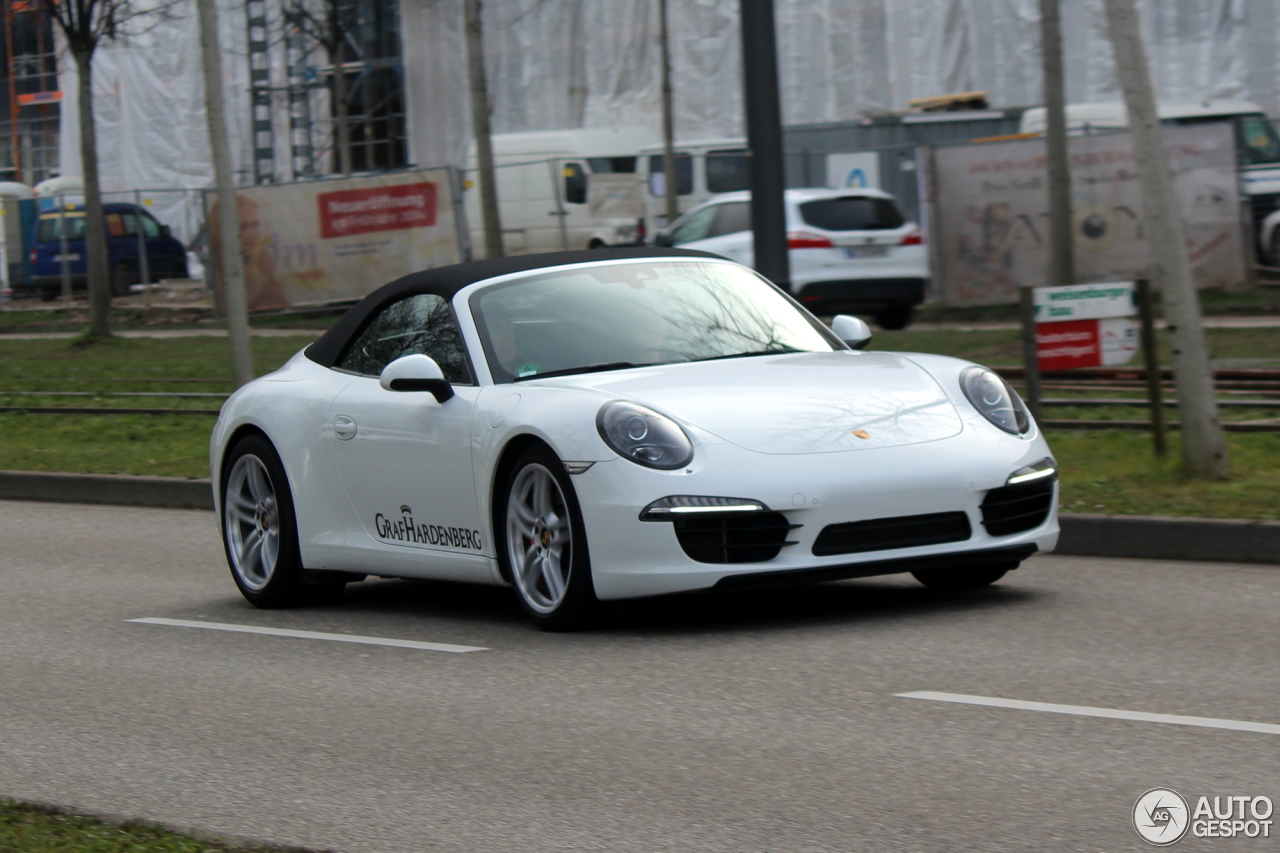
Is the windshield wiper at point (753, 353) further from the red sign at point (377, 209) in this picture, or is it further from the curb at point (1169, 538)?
the red sign at point (377, 209)

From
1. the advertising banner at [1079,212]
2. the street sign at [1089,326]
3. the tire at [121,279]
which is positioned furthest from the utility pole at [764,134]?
the tire at [121,279]

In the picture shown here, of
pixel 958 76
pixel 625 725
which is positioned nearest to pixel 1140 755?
pixel 625 725

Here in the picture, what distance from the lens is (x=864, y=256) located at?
76.8ft

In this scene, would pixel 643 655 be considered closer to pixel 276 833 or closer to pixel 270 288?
pixel 276 833

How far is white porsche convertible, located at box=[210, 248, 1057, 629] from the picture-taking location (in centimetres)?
635

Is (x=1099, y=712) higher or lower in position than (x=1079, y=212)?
lower

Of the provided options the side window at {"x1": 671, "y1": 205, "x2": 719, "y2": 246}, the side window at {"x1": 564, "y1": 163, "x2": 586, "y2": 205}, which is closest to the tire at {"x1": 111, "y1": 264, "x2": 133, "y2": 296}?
the side window at {"x1": 564, "y1": 163, "x2": 586, "y2": 205}

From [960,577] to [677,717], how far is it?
2.35 metres

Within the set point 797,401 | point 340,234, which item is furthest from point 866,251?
point 797,401

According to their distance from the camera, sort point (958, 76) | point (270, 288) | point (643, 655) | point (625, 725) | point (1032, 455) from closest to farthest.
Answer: point (625, 725), point (643, 655), point (1032, 455), point (270, 288), point (958, 76)

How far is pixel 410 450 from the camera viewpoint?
7.32 metres

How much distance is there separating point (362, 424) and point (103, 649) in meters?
1.29

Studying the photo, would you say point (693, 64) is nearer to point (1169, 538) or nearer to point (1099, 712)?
point (1169, 538)

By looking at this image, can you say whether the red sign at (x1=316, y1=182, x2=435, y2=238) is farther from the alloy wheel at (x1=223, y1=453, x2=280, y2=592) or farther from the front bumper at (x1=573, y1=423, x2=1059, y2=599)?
the front bumper at (x1=573, y1=423, x2=1059, y2=599)
